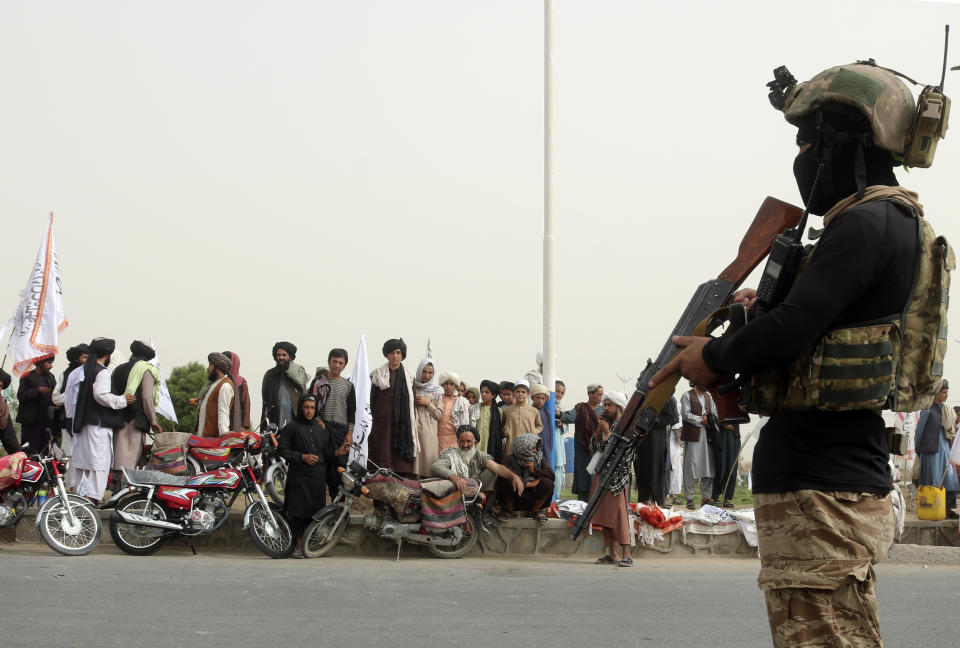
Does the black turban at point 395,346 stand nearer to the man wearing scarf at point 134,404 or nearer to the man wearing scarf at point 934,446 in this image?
the man wearing scarf at point 134,404

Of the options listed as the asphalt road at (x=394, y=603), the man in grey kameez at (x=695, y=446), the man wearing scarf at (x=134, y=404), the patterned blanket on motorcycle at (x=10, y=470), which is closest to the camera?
the asphalt road at (x=394, y=603)

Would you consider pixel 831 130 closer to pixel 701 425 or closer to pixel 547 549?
pixel 547 549

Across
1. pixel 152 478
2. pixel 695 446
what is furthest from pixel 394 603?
pixel 695 446

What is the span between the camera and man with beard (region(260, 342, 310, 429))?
37.4 feet

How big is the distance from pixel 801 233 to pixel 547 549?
816 cm

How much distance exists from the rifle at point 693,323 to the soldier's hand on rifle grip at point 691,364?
3.0 inches

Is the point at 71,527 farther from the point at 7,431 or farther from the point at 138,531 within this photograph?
the point at 7,431

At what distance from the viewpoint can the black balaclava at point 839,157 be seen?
2.69 metres

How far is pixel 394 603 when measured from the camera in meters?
7.00

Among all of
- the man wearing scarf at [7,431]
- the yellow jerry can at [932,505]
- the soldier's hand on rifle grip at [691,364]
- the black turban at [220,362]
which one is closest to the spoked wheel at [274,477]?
the black turban at [220,362]

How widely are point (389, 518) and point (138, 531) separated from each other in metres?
2.25

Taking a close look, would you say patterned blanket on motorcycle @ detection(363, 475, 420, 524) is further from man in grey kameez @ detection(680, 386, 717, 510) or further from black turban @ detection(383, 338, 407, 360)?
man in grey kameez @ detection(680, 386, 717, 510)

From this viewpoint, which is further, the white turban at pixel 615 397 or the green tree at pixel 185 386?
the green tree at pixel 185 386

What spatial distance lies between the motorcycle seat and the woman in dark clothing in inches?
37.8
